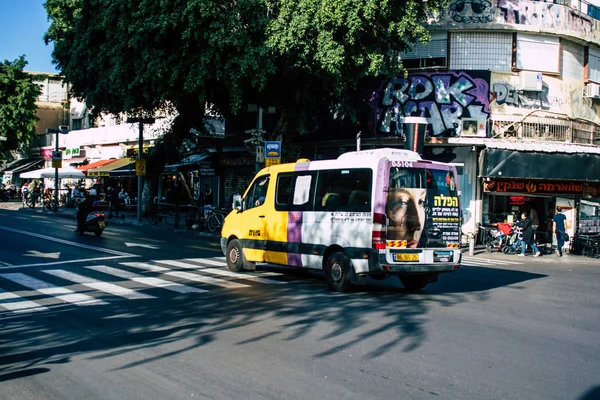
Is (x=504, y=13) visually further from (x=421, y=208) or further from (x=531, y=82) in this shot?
(x=421, y=208)

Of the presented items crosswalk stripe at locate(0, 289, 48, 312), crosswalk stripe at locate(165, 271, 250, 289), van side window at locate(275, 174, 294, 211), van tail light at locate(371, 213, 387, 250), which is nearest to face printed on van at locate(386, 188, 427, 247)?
van tail light at locate(371, 213, 387, 250)

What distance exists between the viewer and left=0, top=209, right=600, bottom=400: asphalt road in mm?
5852

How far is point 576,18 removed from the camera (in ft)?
85.1

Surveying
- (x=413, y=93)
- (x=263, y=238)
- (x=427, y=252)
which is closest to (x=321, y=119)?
(x=413, y=93)

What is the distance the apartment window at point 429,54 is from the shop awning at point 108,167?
2109 cm

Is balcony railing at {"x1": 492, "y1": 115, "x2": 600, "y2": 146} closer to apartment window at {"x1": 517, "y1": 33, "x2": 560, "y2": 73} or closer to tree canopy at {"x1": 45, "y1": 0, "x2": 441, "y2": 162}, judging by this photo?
apartment window at {"x1": 517, "y1": 33, "x2": 560, "y2": 73}

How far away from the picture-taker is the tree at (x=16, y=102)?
169 ft

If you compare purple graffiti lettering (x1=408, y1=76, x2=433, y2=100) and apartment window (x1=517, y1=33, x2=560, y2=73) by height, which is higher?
apartment window (x1=517, y1=33, x2=560, y2=73)

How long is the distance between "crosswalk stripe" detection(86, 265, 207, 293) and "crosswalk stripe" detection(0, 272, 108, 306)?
58.5 inches

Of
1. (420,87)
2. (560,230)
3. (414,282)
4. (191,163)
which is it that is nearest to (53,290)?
(414,282)

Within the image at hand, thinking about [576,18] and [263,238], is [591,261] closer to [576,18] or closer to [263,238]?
[576,18]

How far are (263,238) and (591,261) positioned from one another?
43.0 ft

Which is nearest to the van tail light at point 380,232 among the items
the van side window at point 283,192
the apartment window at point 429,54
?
the van side window at point 283,192

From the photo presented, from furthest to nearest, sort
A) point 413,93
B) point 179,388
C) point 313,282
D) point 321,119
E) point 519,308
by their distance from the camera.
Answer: point 321,119, point 413,93, point 313,282, point 519,308, point 179,388
